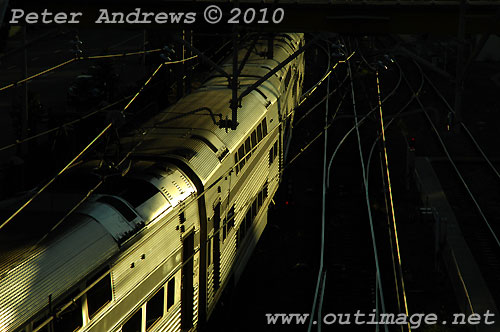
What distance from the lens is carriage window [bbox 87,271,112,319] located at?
34.3 ft

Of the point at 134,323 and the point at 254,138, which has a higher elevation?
the point at 254,138

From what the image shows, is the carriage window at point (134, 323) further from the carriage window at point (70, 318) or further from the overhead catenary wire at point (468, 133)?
the overhead catenary wire at point (468, 133)

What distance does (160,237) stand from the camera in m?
12.5

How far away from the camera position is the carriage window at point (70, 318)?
31.9 feet

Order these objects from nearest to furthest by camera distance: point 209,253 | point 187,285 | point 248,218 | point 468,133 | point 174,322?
point 174,322
point 187,285
point 209,253
point 248,218
point 468,133

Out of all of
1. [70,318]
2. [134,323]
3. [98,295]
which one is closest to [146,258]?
[134,323]

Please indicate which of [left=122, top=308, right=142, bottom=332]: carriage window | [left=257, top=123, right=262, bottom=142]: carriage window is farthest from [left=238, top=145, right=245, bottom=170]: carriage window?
[left=122, top=308, right=142, bottom=332]: carriage window

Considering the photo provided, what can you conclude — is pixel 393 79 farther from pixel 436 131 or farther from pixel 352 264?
pixel 352 264

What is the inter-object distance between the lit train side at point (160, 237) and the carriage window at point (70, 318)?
0.01 m

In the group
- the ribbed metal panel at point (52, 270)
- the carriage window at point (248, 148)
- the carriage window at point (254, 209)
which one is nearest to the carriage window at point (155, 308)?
the ribbed metal panel at point (52, 270)

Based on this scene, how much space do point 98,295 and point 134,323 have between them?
135 cm

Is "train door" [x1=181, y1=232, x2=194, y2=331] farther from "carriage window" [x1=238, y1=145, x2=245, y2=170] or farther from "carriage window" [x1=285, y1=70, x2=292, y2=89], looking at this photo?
"carriage window" [x1=285, y1=70, x2=292, y2=89]

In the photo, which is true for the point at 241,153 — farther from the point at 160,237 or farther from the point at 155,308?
the point at 155,308

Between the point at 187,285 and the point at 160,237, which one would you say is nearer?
the point at 160,237
